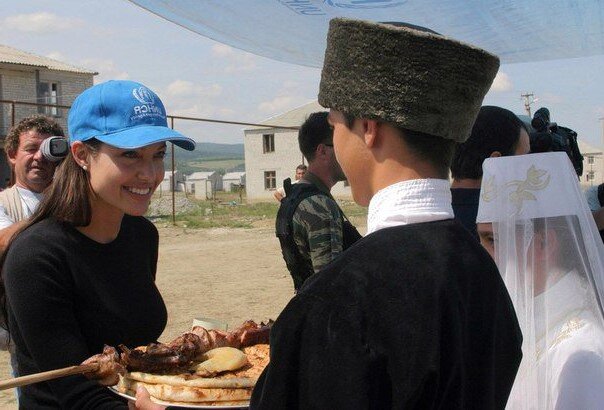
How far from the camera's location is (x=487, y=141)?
120 inches

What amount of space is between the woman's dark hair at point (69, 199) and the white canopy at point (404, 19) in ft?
3.19

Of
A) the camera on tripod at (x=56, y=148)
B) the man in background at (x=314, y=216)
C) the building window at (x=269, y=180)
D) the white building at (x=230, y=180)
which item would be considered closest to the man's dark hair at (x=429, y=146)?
the camera on tripod at (x=56, y=148)

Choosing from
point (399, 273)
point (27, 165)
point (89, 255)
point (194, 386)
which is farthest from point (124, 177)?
point (27, 165)

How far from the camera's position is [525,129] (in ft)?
10.5

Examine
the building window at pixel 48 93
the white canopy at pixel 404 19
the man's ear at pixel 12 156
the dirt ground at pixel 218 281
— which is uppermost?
the building window at pixel 48 93

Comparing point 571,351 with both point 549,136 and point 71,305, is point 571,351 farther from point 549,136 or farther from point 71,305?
point 549,136

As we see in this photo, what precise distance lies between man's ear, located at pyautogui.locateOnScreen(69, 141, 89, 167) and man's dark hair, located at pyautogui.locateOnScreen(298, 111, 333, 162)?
7.98 ft

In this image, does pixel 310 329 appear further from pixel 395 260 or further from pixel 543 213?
pixel 543 213

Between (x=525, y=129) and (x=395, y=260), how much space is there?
2228 millimetres

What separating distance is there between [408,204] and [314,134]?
3199 mm

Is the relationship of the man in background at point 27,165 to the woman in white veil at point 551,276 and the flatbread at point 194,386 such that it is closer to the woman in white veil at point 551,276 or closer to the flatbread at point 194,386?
the flatbread at point 194,386

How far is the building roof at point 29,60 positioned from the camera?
39031mm

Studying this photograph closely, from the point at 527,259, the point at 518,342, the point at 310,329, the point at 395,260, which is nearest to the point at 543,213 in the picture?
the point at 527,259

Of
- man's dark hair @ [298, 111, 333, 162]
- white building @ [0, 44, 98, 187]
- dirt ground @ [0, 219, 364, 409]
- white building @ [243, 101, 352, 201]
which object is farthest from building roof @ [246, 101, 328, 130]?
man's dark hair @ [298, 111, 333, 162]
